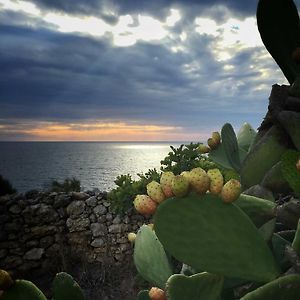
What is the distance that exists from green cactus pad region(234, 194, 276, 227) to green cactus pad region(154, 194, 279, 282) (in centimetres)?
14

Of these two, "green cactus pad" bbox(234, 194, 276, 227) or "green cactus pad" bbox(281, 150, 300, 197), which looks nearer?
"green cactus pad" bbox(281, 150, 300, 197)

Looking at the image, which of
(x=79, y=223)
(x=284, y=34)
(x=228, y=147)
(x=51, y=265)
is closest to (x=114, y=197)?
(x=79, y=223)

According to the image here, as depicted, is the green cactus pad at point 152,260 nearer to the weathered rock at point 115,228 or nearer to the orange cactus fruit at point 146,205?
the orange cactus fruit at point 146,205

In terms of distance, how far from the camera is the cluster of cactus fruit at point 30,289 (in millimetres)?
1632

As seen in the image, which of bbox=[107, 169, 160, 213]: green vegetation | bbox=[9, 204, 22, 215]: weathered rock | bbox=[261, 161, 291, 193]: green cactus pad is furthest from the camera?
bbox=[9, 204, 22, 215]: weathered rock

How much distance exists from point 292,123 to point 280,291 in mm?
657

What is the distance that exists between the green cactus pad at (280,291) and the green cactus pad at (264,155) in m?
0.63

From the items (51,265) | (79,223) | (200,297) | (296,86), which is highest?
(296,86)

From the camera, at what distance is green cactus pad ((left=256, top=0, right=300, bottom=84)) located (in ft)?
5.90

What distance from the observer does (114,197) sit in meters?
9.17

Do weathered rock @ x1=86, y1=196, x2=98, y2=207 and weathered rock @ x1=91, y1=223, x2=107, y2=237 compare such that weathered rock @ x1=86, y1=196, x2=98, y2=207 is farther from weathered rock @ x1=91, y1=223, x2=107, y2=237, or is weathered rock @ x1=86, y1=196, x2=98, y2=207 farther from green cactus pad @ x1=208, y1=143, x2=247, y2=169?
green cactus pad @ x1=208, y1=143, x2=247, y2=169

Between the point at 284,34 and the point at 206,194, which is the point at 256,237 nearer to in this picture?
the point at 206,194

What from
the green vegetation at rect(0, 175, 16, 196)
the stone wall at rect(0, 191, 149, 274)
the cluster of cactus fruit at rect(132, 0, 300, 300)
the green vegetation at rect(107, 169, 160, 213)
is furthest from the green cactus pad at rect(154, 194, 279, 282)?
the green vegetation at rect(0, 175, 16, 196)

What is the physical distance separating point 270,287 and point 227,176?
1.00 metres
